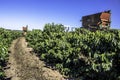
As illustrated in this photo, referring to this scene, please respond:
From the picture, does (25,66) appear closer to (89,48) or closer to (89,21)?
(89,48)

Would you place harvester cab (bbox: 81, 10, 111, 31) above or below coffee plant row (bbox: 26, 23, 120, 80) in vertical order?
above

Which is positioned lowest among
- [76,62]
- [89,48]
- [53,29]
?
[76,62]

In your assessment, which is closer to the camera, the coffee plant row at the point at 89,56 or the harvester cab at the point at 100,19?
the coffee plant row at the point at 89,56

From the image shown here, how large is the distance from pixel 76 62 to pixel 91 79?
9.38 feet

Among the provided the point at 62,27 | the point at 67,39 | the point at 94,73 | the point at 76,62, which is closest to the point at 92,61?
the point at 94,73

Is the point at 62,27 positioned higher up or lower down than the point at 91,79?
higher up

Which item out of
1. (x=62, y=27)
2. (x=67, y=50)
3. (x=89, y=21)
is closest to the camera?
(x=67, y=50)

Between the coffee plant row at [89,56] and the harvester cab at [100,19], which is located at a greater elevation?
the harvester cab at [100,19]

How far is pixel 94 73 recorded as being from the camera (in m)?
16.2

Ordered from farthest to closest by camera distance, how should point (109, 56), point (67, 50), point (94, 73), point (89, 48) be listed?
point (67, 50) < point (89, 48) < point (94, 73) < point (109, 56)

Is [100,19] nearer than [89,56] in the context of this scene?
No

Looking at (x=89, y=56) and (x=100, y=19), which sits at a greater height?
(x=100, y=19)

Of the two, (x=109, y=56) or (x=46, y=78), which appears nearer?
(x=109, y=56)

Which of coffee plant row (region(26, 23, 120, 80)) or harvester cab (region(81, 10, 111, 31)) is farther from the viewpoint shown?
harvester cab (region(81, 10, 111, 31))
